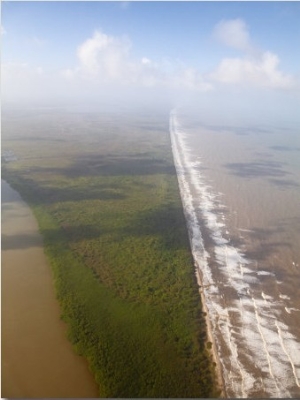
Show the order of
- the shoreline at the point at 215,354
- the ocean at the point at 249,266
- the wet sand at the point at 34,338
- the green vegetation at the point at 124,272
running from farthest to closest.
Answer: the ocean at the point at 249,266, the green vegetation at the point at 124,272, the shoreline at the point at 215,354, the wet sand at the point at 34,338

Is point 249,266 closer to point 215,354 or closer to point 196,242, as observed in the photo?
point 196,242

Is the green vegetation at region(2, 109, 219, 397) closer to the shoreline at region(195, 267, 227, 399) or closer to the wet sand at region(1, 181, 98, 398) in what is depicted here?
the shoreline at region(195, 267, 227, 399)

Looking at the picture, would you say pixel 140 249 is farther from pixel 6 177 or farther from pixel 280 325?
pixel 6 177

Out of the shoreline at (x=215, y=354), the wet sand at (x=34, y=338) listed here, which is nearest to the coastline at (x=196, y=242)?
the shoreline at (x=215, y=354)

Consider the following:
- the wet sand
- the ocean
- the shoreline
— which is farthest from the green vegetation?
the ocean

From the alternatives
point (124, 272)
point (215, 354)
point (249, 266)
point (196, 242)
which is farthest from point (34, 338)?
point (249, 266)

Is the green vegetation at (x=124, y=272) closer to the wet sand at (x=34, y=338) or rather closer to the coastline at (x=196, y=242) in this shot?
the coastline at (x=196, y=242)
